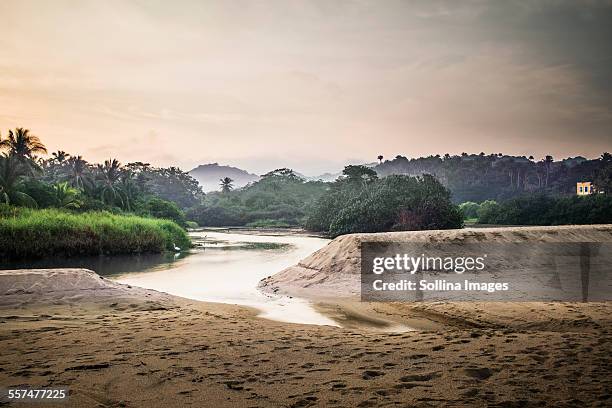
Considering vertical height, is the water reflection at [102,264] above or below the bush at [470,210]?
below

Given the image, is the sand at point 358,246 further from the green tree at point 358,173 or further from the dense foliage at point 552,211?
the green tree at point 358,173

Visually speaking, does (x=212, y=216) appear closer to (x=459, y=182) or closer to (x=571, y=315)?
(x=459, y=182)

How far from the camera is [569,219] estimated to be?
3922 centimetres

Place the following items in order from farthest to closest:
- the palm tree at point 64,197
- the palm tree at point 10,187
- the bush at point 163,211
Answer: the bush at point 163,211
the palm tree at point 64,197
the palm tree at point 10,187

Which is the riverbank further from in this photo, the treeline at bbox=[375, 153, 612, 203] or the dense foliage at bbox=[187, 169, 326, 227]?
the treeline at bbox=[375, 153, 612, 203]

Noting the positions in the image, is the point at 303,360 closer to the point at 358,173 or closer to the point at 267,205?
the point at 358,173

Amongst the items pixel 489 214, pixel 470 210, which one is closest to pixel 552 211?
pixel 489 214

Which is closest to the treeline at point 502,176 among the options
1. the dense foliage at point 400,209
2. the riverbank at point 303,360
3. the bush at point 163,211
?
the dense foliage at point 400,209

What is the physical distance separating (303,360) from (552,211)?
140ft

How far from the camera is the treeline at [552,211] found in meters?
37.0

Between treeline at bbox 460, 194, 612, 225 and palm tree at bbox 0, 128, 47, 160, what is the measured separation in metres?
44.2

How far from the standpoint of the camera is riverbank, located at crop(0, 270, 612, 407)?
3.71 metres

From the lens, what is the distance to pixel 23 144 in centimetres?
4138

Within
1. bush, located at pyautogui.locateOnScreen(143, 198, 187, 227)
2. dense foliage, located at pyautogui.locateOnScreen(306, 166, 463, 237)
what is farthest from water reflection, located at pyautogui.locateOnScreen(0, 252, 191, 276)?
bush, located at pyautogui.locateOnScreen(143, 198, 187, 227)
